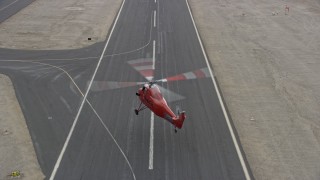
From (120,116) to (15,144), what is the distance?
7.03 m

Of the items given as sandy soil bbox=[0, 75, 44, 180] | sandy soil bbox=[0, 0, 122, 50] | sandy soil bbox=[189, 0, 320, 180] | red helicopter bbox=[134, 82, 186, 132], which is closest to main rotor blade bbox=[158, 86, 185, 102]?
sandy soil bbox=[189, 0, 320, 180]

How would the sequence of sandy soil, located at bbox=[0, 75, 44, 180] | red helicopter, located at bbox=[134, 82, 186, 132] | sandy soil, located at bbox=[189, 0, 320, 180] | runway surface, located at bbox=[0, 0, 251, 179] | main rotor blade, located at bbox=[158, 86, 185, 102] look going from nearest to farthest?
sandy soil, located at bbox=[0, 75, 44, 180] < runway surface, located at bbox=[0, 0, 251, 179] < red helicopter, located at bbox=[134, 82, 186, 132] < sandy soil, located at bbox=[189, 0, 320, 180] < main rotor blade, located at bbox=[158, 86, 185, 102]

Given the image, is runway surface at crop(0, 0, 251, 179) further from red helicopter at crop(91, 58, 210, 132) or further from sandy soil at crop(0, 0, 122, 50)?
sandy soil at crop(0, 0, 122, 50)

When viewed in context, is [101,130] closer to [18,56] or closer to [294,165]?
[294,165]

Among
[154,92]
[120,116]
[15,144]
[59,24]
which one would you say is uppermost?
[154,92]

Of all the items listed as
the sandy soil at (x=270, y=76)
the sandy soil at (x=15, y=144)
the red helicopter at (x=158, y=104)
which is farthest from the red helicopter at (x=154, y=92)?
the sandy soil at (x=15, y=144)

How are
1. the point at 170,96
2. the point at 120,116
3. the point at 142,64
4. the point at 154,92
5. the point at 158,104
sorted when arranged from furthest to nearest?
the point at 142,64
the point at 170,96
the point at 120,116
the point at 154,92
the point at 158,104

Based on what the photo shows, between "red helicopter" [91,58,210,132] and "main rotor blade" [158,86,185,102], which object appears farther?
"main rotor blade" [158,86,185,102]

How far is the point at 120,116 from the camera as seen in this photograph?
27.5 m

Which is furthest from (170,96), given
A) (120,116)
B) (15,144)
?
(15,144)

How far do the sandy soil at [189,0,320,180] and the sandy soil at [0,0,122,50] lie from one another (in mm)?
12163

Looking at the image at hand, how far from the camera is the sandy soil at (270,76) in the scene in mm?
23344

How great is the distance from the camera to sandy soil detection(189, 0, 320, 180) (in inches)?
919

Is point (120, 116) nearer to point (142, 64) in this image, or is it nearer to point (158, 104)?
point (158, 104)
